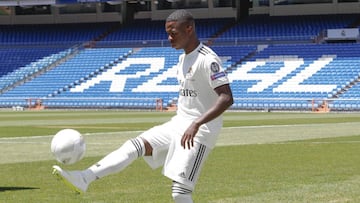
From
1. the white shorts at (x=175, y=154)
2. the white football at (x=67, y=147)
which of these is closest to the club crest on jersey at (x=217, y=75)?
the white shorts at (x=175, y=154)

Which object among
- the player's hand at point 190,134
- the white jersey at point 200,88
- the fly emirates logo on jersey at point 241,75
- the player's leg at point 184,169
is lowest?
the fly emirates logo on jersey at point 241,75

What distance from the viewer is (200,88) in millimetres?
8461

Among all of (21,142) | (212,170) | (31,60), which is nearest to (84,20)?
(31,60)

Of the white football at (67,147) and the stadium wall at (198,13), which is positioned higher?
the white football at (67,147)

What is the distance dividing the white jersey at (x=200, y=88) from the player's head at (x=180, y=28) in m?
0.17

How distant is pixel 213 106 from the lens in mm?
8289

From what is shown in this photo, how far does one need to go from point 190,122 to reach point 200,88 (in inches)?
13.7

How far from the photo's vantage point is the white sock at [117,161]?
8227 millimetres

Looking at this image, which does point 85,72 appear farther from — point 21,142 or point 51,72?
point 21,142

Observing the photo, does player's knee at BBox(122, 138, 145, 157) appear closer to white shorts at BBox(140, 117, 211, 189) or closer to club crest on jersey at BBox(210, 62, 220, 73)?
white shorts at BBox(140, 117, 211, 189)

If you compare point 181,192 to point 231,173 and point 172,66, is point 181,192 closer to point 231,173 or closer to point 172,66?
point 231,173

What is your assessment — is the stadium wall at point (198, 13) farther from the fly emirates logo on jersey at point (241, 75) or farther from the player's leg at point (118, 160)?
the player's leg at point (118, 160)

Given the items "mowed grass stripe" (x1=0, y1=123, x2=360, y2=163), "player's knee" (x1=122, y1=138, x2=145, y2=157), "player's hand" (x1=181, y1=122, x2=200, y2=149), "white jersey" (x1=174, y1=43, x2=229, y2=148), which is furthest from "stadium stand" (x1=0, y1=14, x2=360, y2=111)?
"player's hand" (x1=181, y1=122, x2=200, y2=149)

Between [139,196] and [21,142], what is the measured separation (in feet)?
41.3
